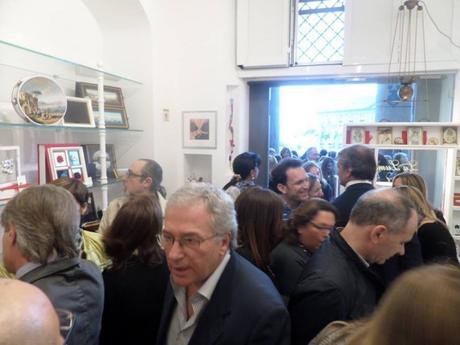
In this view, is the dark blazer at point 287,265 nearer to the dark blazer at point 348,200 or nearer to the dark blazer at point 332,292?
the dark blazer at point 332,292

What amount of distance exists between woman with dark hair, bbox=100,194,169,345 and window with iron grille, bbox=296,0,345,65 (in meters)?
2.82

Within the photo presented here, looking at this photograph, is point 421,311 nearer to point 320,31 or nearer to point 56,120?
point 56,120

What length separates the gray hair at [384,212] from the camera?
4.47ft

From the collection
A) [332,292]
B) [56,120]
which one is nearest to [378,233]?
[332,292]

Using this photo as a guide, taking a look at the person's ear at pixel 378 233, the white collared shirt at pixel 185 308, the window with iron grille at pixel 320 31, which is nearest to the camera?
the white collared shirt at pixel 185 308

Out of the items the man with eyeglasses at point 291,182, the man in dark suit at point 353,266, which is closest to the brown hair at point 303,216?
the man in dark suit at point 353,266

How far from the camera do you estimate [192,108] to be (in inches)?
150

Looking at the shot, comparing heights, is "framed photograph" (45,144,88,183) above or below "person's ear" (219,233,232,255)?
above

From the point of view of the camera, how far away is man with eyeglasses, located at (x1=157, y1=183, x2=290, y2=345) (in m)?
1.01

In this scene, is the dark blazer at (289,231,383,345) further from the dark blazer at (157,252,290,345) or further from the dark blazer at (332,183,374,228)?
the dark blazer at (332,183,374,228)

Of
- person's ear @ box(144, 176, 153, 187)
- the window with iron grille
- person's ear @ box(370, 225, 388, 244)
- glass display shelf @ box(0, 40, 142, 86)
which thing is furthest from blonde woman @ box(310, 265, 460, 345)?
the window with iron grille

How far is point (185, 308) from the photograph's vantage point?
1.22m

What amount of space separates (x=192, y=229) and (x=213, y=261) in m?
0.12

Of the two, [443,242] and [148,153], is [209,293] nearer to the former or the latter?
[443,242]
